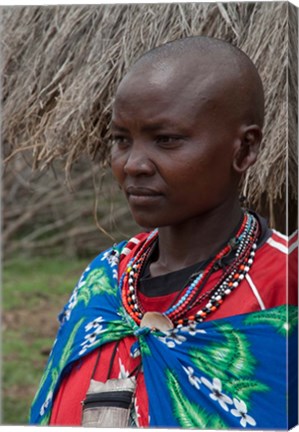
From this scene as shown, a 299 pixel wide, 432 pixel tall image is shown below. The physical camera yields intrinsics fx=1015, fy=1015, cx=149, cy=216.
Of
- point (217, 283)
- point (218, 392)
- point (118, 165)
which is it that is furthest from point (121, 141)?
point (218, 392)

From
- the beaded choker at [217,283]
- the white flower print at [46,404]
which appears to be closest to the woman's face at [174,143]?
the beaded choker at [217,283]

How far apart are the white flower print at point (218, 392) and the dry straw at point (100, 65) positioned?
500 mm

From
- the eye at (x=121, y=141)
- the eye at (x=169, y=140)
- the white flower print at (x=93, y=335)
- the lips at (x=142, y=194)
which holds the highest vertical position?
the eye at (x=121, y=141)

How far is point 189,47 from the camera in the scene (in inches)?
90.6

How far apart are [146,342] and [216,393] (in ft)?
0.65

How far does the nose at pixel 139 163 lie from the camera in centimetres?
228

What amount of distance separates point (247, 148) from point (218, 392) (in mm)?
565

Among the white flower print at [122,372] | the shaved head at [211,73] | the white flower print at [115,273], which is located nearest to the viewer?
the shaved head at [211,73]

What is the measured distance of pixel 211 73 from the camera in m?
2.26

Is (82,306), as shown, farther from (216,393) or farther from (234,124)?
(234,124)

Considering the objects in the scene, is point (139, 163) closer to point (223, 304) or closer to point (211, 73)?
point (211, 73)

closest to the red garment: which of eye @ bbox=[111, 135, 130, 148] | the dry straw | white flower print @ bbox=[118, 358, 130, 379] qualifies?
white flower print @ bbox=[118, 358, 130, 379]

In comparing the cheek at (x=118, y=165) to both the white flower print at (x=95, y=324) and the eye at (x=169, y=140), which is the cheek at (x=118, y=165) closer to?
the eye at (x=169, y=140)

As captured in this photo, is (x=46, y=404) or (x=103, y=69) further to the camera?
(x=103, y=69)
